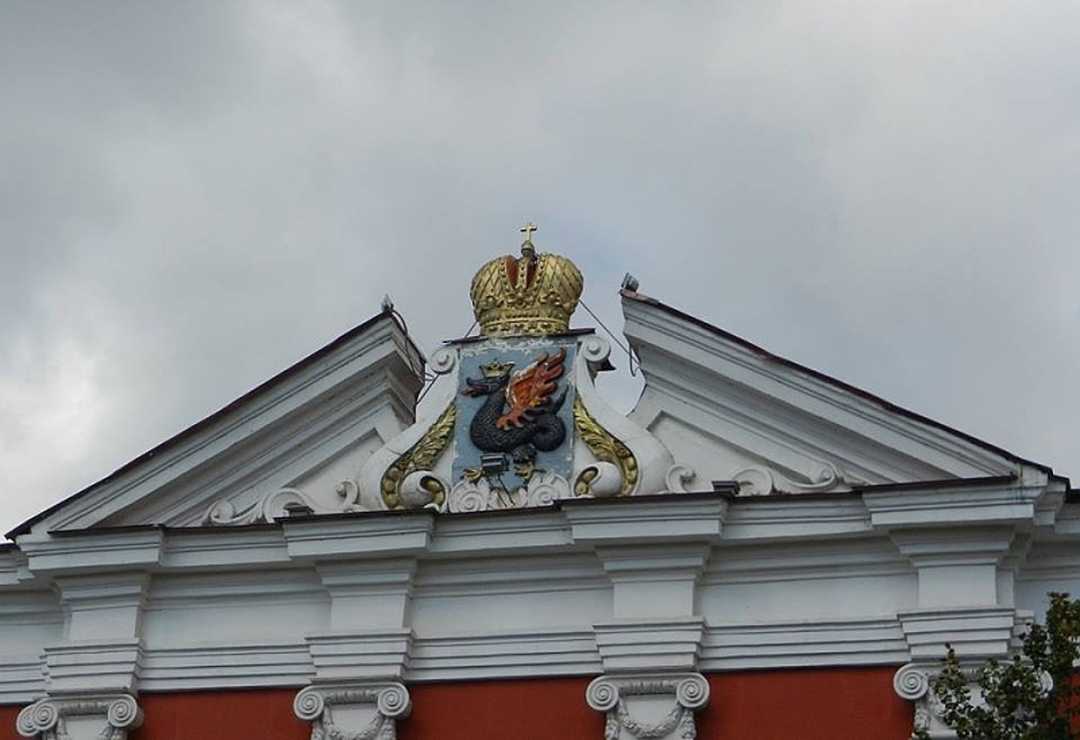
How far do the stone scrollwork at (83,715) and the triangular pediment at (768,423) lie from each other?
3731 mm

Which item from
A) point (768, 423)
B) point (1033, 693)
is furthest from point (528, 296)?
point (1033, 693)

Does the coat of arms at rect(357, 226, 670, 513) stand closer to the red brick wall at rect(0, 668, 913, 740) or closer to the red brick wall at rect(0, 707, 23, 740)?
the red brick wall at rect(0, 668, 913, 740)

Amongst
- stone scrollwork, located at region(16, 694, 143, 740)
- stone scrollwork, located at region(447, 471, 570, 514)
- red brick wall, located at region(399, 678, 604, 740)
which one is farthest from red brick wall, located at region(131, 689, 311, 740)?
stone scrollwork, located at region(447, 471, 570, 514)

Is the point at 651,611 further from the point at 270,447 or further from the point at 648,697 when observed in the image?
the point at 270,447

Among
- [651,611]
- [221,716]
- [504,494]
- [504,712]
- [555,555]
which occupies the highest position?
[504,494]

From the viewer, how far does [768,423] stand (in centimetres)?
1553

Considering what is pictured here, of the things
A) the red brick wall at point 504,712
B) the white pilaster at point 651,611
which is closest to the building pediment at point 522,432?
the white pilaster at point 651,611

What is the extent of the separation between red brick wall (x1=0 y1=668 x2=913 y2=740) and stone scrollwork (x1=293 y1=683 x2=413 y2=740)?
0.13 m

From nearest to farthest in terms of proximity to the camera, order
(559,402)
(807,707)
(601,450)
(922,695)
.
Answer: (922,695)
(807,707)
(601,450)
(559,402)

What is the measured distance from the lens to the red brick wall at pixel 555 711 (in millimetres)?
14750

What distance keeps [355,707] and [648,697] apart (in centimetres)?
185

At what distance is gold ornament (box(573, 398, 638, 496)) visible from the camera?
15508 millimetres

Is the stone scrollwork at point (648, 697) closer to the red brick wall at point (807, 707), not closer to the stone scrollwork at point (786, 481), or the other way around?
the red brick wall at point (807, 707)

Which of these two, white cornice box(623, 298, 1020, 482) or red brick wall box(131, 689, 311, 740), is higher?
white cornice box(623, 298, 1020, 482)
